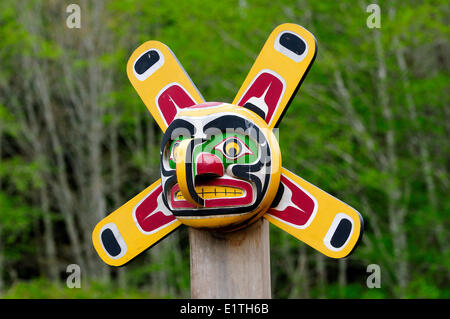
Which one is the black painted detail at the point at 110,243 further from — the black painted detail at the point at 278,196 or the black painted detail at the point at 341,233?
the black painted detail at the point at 341,233

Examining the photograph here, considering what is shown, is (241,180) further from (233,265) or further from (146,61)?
(146,61)

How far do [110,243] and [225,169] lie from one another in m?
0.67

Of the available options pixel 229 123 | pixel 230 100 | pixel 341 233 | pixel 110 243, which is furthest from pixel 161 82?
pixel 230 100

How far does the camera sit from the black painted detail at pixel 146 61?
2.65 m

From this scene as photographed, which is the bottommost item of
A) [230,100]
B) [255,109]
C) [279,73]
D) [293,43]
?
[255,109]

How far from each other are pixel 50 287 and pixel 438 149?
5.14 metres

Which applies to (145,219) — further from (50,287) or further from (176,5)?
(176,5)

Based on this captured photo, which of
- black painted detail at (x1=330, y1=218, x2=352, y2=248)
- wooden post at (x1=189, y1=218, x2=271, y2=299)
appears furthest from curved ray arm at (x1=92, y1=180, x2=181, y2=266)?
black painted detail at (x1=330, y1=218, x2=352, y2=248)

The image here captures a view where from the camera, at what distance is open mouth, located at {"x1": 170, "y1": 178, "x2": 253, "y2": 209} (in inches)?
88.0

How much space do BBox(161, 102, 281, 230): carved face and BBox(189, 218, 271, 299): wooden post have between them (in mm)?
86

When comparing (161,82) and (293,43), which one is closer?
(293,43)

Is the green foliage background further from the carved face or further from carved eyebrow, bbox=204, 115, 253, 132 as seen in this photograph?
carved eyebrow, bbox=204, 115, 253, 132

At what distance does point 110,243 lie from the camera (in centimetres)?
256

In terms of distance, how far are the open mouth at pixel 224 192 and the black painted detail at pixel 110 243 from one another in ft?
1.59
